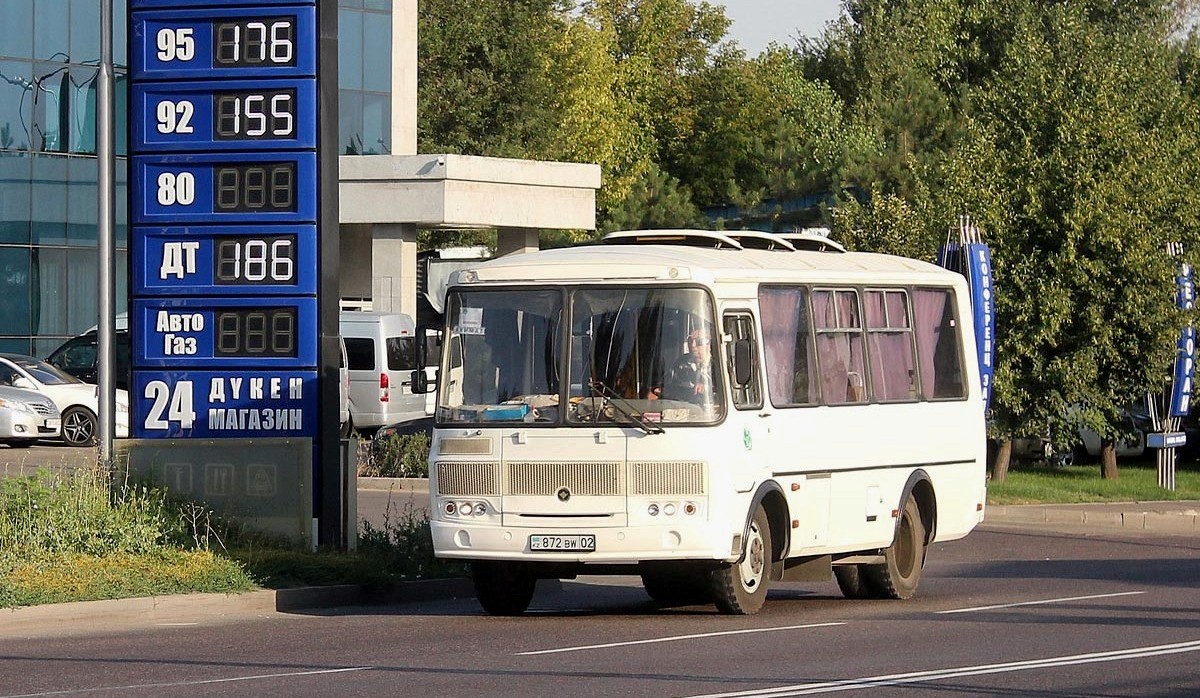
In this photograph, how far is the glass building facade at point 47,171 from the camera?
46625mm

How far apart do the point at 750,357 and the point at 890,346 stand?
2.78 m

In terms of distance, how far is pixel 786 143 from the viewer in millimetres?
65250

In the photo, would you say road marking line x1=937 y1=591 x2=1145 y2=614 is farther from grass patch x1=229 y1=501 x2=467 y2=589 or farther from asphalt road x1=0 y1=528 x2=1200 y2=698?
grass patch x1=229 y1=501 x2=467 y2=589

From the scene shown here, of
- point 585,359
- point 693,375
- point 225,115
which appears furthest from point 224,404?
point 693,375

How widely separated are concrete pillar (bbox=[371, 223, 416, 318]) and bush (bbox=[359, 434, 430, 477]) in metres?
13.2

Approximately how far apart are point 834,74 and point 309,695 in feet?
227

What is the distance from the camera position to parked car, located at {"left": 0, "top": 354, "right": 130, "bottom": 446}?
1357 inches

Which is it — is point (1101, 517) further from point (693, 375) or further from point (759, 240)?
point (693, 375)

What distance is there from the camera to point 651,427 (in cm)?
1438

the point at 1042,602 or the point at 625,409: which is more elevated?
the point at 625,409

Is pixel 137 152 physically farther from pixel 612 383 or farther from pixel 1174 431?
pixel 1174 431

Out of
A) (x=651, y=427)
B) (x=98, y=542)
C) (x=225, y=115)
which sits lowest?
(x=98, y=542)

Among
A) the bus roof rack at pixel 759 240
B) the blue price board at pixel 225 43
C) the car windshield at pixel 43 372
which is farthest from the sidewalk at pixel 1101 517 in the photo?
the car windshield at pixel 43 372

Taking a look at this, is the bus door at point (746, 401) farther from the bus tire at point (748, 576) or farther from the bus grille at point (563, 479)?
the bus grille at point (563, 479)
